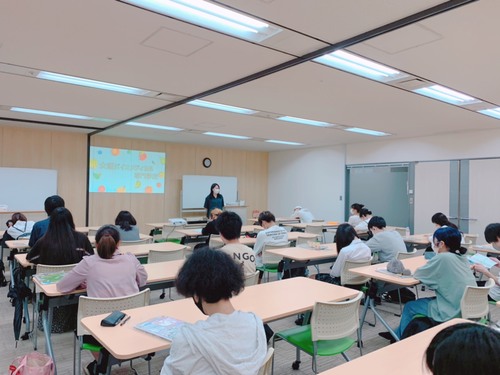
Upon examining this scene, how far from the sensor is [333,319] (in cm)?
237

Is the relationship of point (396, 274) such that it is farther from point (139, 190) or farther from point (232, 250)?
point (139, 190)

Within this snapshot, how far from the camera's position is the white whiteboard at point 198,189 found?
10586 mm

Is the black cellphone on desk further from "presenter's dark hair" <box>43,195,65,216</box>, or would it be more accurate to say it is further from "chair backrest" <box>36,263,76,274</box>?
"presenter's dark hair" <box>43,195,65,216</box>

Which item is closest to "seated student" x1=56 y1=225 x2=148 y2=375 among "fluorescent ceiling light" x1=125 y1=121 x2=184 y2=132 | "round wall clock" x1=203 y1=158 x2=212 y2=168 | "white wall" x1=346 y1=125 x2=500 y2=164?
"fluorescent ceiling light" x1=125 y1=121 x2=184 y2=132

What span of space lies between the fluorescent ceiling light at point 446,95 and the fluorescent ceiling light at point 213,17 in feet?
8.76

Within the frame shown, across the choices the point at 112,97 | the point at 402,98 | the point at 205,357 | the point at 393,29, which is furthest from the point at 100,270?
the point at 402,98

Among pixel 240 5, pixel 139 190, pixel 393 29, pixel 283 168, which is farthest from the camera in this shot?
pixel 283 168

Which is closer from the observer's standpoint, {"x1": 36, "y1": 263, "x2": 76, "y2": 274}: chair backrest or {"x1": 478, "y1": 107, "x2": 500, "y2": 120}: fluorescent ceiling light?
{"x1": 36, "y1": 263, "x2": 76, "y2": 274}: chair backrest

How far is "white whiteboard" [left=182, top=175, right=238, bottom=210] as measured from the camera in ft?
34.7

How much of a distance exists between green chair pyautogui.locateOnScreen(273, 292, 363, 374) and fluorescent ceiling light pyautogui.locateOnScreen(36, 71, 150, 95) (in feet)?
12.8

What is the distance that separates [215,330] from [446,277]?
2285 millimetres

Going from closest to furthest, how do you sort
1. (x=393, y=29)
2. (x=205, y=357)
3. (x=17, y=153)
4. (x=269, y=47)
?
(x=205, y=357) → (x=393, y=29) → (x=269, y=47) → (x=17, y=153)

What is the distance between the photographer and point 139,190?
10.0 metres

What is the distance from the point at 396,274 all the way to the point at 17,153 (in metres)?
8.55
